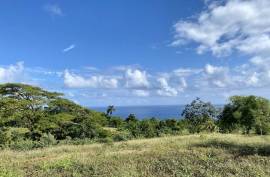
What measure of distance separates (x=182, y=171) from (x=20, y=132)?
3168 cm

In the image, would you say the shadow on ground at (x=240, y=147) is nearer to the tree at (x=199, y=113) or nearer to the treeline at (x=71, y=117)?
the treeline at (x=71, y=117)

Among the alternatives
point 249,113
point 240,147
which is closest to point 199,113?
point 249,113

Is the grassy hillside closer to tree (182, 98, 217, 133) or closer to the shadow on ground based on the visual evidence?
the shadow on ground

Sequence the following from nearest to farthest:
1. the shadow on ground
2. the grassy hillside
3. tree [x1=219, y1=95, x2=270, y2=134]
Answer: the grassy hillside < the shadow on ground < tree [x1=219, y1=95, x2=270, y2=134]

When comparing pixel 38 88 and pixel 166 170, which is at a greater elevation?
pixel 38 88

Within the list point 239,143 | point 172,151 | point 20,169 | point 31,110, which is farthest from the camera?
point 31,110

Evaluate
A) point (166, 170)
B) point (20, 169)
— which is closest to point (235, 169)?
point (166, 170)

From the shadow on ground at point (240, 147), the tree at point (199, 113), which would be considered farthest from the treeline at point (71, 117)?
the shadow on ground at point (240, 147)

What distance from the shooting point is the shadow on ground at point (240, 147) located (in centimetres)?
1505

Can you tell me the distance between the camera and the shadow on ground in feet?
49.4

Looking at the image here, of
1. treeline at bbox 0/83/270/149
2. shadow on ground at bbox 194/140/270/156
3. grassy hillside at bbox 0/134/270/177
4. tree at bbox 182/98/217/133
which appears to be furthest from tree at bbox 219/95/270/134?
grassy hillside at bbox 0/134/270/177

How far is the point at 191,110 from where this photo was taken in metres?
50.0

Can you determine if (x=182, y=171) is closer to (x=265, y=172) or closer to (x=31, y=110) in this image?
(x=265, y=172)

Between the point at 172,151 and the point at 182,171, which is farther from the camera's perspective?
the point at 172,151
